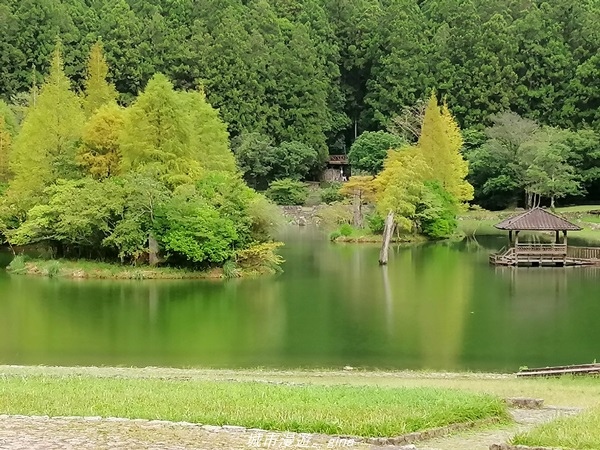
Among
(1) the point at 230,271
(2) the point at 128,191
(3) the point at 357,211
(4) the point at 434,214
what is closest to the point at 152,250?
(2) the point at 128,191

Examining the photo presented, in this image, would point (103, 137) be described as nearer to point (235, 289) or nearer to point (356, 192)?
point (235, 289)

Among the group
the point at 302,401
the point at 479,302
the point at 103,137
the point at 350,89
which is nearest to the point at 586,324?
the point at 479,302

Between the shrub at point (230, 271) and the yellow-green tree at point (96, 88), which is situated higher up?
the yellow-green tree at point (96, 88)

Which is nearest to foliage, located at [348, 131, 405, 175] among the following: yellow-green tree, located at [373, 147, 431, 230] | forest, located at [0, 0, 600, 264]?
forest, located at [0, 0, 600, 264]

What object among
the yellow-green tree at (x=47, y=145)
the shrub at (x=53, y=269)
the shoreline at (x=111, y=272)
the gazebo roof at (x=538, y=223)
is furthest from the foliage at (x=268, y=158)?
the shrub at (x=53, y=269)

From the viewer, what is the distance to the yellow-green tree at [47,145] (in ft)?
107

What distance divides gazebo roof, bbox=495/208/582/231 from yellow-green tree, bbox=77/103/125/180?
1583 centimetres

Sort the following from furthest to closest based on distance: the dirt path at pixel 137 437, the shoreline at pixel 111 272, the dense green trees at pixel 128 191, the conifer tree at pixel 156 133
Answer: the conifer tree at pixel 156 133, the dense green trees at pixel 128 191, the shoreline at pixel 111 272, the dirt path at pixel 137 437

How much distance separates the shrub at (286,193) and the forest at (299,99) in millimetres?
287

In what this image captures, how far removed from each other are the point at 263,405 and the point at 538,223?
2631cm

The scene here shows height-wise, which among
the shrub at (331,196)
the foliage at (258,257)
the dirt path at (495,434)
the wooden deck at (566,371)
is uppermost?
the shrub at (331,196)

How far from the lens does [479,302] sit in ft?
75.2

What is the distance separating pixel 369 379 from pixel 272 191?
145 feet

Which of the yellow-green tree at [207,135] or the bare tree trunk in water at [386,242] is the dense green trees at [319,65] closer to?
the bare tree trunk in water at [386,242]
